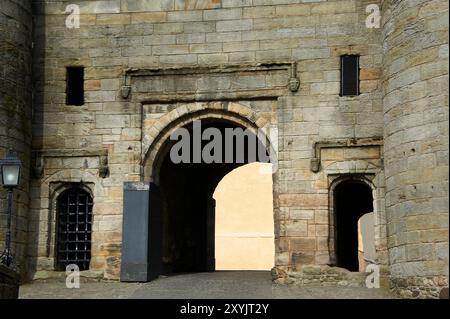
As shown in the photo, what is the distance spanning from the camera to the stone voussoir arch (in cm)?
1498

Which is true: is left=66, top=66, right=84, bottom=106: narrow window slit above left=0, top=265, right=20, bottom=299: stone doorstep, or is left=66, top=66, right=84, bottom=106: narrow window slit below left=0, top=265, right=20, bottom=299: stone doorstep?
above

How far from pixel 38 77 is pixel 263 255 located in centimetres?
1657

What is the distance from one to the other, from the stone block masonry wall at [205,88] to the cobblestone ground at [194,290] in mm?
630

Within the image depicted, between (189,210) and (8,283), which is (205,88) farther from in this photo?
(8,283)

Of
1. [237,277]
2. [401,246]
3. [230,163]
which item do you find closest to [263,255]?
[230,163]

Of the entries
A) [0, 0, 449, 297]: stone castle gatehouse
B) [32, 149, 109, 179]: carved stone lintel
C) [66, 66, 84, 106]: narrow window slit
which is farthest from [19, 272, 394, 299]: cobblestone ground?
[66, 66, 84, 106]: narrow window slit

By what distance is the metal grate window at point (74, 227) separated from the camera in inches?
599

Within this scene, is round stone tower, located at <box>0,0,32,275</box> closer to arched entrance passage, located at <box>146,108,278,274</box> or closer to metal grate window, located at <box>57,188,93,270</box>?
metal grate window, located at <box>57,188,93,270</box>

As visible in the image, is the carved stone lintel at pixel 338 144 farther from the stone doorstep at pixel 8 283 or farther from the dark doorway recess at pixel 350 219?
the stone doorstep at pixel 8 283

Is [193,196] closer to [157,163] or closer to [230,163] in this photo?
[230,163]

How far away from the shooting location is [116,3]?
1554 centimetres

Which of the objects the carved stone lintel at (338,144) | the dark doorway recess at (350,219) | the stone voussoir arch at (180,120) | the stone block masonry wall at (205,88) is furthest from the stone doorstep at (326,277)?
the dark doorway recess at (350,219)

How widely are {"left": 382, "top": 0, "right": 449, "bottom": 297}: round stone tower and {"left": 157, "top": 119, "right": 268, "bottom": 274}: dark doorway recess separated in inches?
139

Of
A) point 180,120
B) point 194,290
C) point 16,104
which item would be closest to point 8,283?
point 194,290
